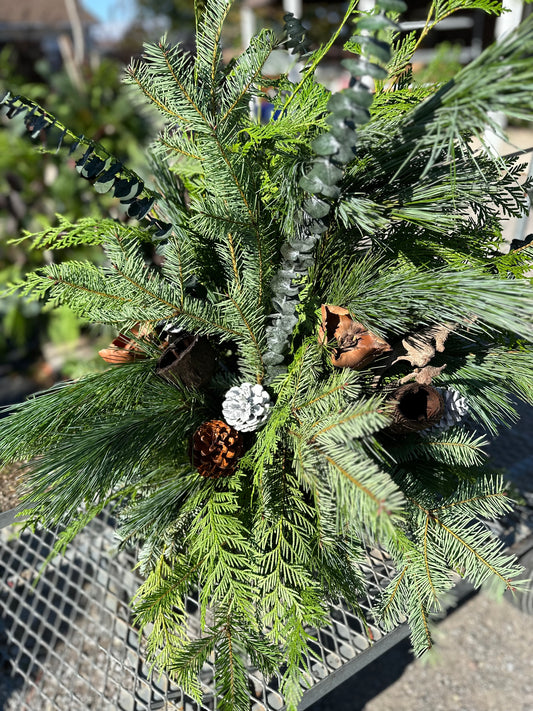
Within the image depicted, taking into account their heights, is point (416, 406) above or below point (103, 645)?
above

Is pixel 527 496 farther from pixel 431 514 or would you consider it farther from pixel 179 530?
pixel 179 530

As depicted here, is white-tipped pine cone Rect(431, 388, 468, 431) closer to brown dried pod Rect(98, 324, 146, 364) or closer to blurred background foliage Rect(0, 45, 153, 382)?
brown dried pod Rect(98, 324, 146, 364)

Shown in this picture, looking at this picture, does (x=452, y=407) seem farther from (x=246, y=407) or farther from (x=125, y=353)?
(x=125, y=353)

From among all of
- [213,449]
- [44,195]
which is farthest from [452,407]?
[44,195]

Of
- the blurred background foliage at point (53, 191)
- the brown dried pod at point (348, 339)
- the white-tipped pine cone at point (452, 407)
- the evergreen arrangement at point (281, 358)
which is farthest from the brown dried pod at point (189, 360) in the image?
the blurred background foliage at point (53, 191)

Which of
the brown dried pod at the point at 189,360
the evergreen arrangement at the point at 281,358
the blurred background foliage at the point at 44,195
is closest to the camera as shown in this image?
the evergreen arrangement at the point at 281,358

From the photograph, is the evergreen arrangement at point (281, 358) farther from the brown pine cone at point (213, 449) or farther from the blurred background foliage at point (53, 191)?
the blurred background foliage at point (53, 191)
